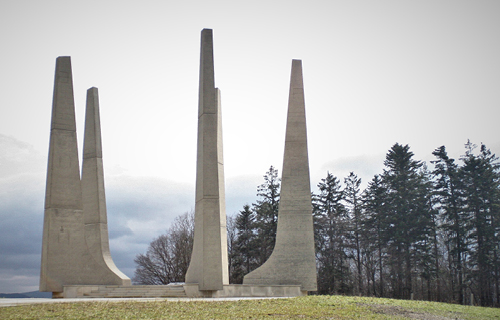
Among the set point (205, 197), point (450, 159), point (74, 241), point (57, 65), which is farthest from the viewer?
point (450, 159)

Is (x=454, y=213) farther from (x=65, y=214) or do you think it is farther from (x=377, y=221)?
(x=65, y=214)

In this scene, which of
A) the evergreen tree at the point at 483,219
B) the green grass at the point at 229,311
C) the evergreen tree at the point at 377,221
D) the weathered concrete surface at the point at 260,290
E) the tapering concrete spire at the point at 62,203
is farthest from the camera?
the evergreen tree at the point at 377,221

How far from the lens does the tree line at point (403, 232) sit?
33.3 metres

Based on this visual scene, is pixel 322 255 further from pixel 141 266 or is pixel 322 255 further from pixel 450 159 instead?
pixel 141 266

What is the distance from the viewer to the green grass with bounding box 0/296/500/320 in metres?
9.55

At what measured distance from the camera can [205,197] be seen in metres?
16.2

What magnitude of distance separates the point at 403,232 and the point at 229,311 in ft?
92.6

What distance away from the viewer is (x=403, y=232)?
3600 cm

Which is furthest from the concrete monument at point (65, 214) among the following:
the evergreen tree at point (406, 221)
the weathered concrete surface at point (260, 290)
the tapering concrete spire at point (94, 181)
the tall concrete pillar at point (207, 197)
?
the evergreen tree at point (406, 221)

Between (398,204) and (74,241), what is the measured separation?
2632 cm

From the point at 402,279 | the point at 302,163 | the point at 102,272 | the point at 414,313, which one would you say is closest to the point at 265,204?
the point at 402,279

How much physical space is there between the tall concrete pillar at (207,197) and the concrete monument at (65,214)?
400 cm

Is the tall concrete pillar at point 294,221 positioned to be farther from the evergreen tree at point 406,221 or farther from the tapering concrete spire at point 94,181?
the evergreen tree at point 406,221

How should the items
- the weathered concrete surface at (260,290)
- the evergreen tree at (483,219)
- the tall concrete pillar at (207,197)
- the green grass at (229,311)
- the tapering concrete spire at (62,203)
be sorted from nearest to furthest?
the green grass at (229,311) < the tall concrete pillar at (207,197) < the tapering concrete spire at (62,203) < the weathered concrete surface at (260,290) < the evergreen tree at (483,219)
